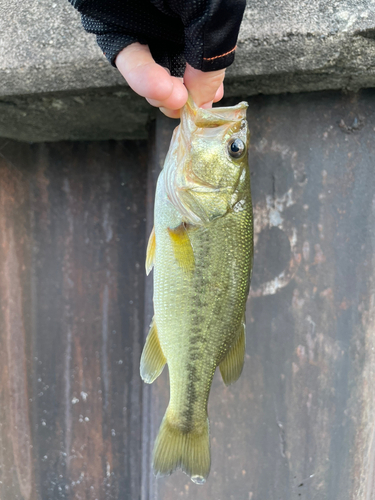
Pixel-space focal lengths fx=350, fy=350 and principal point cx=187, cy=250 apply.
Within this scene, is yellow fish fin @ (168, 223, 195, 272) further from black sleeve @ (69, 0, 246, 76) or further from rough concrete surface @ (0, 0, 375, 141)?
rough concrete surface @ (0, 0, 375, 141)

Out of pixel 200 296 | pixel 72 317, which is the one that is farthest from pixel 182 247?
pixel 72 317

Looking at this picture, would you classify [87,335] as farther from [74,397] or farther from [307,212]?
[307,212]

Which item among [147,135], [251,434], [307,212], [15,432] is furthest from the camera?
[15,432]

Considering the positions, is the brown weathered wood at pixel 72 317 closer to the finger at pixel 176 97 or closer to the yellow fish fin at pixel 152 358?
the yellow fish fin at pixel 152 358

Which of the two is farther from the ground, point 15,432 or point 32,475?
point 15,432

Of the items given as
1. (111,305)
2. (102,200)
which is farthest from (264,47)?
(111,305)

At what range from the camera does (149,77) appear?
1.03 meters

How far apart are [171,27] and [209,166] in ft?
1.54

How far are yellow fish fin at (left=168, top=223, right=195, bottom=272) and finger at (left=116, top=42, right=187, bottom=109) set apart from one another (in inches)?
17.2

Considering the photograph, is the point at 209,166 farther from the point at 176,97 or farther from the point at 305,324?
the point at 305,324

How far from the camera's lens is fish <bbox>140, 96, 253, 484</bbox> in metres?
1.31

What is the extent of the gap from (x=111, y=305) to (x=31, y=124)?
108cm

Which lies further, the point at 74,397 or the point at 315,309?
the point at 74,397

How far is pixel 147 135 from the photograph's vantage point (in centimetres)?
197
